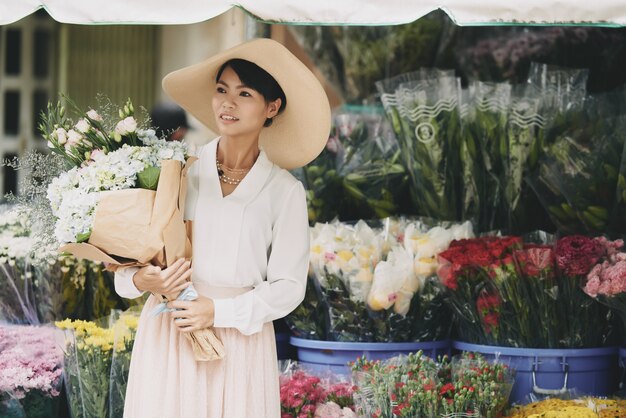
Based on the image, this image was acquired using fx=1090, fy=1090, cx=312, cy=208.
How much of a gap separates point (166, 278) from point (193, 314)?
13 centimetres

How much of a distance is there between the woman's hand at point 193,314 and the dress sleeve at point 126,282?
128 mm

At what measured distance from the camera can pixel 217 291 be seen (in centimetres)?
318

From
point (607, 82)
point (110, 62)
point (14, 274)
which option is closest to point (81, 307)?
point (14, 274)

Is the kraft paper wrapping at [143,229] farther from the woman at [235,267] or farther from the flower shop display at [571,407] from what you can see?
the flower shop display at [571,407]

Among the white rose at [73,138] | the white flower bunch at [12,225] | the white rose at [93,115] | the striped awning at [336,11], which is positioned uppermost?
the striped awning at [336,11]

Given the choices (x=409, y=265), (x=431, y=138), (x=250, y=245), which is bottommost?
(x=409, y=265)

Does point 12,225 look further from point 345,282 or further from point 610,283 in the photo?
point 610,283

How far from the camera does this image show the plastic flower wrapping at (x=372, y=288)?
4066 mm

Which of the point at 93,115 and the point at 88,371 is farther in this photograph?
the point at 88,371

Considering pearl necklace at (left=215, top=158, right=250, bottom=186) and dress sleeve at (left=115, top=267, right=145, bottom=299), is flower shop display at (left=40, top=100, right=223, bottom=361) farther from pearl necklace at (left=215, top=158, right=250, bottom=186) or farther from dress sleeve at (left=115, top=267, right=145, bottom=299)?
pearl necklace at (left=215, top=158, right=250, bottom=186)

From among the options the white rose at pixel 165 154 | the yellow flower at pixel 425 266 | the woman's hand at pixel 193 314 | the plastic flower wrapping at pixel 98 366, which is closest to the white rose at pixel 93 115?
the white rose at pixel 165 154

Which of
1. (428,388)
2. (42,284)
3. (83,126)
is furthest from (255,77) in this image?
(42,284)

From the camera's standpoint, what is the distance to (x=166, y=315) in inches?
126

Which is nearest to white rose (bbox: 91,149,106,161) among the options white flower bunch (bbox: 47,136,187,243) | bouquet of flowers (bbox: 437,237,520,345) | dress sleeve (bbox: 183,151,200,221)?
white flower bunch (bbox: 47,136,187,243)
